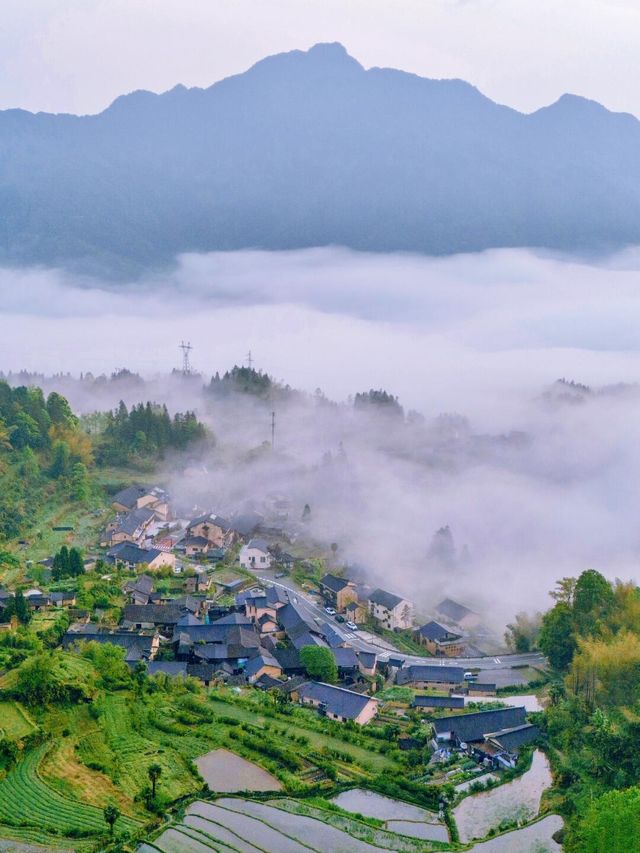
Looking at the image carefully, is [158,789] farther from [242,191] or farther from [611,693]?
[242,191]

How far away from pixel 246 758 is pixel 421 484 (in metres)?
28.7

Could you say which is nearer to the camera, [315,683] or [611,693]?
[611,693]

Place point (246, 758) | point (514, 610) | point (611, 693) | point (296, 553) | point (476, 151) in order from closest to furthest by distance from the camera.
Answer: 1. point (246, 758)
2. point (611, 693)
3. point (514, 610)
4. point (296, 553)
5. point (476, 151)

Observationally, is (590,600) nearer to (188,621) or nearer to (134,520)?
(188,621)

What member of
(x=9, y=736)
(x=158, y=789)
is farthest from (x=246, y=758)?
(x=9, y=736)

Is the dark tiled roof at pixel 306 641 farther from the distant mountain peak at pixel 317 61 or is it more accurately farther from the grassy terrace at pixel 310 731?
the distant mountain peak at pixel 317 61

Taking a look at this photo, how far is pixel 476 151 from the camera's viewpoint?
4432 inches

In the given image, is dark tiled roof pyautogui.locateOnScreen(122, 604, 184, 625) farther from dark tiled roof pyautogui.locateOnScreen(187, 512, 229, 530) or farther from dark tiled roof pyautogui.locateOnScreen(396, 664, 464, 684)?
dark tiled roof pyautogui.locateOnScreen(187, 512, 229, 530)

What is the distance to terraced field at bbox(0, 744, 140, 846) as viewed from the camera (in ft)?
41.1

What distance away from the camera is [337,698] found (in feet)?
63.7

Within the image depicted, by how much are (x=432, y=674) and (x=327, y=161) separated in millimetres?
101474

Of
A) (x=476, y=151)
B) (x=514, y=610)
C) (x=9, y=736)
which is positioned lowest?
(x=514, y=610)

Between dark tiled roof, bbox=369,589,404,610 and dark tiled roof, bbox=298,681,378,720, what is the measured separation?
7.15m

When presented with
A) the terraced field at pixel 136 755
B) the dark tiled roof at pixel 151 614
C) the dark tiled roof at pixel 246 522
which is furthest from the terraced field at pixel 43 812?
the dark tiled roof at pixel 246 522
